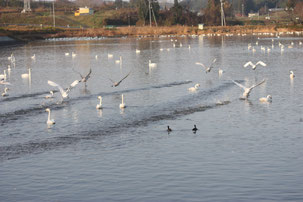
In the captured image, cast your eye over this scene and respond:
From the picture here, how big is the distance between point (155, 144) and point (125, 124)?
3.93m

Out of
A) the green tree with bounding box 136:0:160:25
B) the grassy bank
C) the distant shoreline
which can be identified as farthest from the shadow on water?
the green tree with bounding box 136:0:160:25

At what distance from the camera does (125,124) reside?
78.1 feet

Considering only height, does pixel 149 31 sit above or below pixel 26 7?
below

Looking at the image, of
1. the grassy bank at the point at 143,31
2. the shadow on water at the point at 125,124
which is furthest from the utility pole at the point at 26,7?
the shadow on water at the point at 125,124

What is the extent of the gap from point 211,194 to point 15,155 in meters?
8.09

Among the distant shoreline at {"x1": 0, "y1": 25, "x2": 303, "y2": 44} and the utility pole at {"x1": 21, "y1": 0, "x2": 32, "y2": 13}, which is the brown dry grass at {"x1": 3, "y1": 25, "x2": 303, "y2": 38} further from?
the utility pole at {"x1": 21, "y1": 0, "x2": 32, "y2": 13}

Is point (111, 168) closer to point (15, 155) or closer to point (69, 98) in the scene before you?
point (15, 155)

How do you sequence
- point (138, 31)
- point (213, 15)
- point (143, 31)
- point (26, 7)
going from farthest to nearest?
point (26, 7) < point (213, 15) < point (143, 31) < point (138, 31)

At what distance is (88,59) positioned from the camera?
206 ft

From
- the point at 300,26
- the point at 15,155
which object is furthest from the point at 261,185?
the point at 300,26

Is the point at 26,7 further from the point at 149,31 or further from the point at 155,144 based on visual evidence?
the point at 155,144

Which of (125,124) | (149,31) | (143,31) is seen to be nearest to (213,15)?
(149,31)

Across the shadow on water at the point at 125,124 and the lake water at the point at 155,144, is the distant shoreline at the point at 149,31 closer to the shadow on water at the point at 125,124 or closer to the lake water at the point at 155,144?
the lake water at the point at 155,144

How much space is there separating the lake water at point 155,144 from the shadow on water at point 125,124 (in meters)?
0.05
